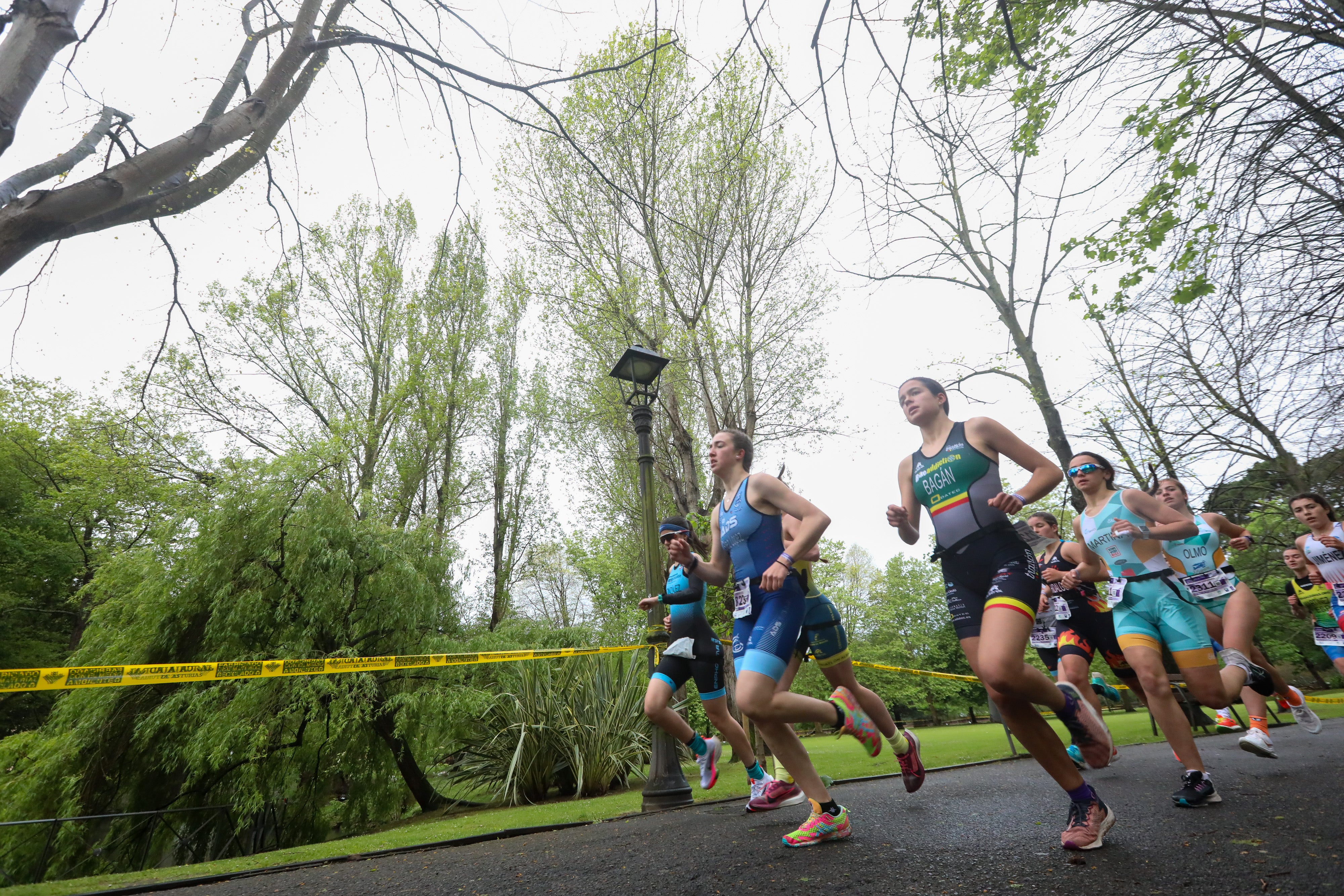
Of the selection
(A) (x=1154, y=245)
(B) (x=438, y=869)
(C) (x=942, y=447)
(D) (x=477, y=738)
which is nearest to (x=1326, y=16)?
(A) (x=1154, y=245)

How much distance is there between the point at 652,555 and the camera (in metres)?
5.99

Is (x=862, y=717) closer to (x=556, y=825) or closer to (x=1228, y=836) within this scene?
(x=1228, y=836)

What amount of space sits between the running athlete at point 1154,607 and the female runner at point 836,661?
1303mm

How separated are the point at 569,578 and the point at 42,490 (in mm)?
21980

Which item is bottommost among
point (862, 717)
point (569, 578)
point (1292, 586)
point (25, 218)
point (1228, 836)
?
point (1228, 836)

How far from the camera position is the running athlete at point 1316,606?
18.6ft

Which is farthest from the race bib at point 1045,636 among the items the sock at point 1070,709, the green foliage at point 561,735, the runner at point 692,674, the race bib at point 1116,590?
the green foliage at point 561,735

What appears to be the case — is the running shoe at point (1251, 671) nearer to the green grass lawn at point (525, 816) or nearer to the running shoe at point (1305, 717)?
the running shoe at point (1305, 717)

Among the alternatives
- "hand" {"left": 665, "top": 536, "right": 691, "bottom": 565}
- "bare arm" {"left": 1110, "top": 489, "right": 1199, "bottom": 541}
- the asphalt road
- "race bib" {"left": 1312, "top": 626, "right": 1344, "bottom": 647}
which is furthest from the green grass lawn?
"bare arm" {"left": 1110, "top": 489, "right": 1199, "bottom": 541}

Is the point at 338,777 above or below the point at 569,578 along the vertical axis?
below

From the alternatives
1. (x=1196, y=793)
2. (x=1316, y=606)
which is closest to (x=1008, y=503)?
(x=1196, y=793)

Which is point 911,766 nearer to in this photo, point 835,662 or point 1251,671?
point 835,662

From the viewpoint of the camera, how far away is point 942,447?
123 inches

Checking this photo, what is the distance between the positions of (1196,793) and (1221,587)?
9.42 feet
